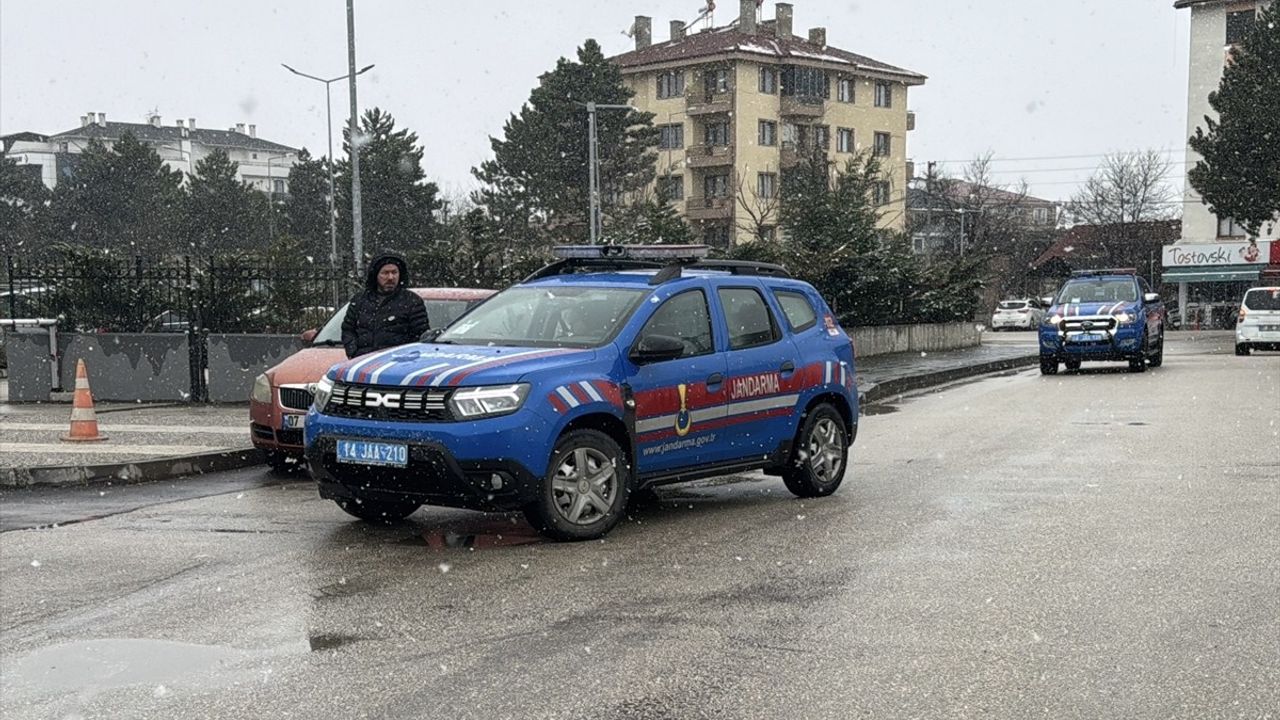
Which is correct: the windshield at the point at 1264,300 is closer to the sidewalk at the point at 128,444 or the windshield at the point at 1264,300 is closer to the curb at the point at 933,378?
the curb at the point at 933,378

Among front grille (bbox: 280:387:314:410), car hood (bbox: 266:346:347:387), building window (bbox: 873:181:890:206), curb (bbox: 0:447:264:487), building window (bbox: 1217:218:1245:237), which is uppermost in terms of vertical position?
building window (bbox: 873:181:890:206)

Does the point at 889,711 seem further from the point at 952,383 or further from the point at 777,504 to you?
the point at 952,383

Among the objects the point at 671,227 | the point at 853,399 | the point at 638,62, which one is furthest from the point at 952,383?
the point at 638,62

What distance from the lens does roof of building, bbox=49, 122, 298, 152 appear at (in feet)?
475

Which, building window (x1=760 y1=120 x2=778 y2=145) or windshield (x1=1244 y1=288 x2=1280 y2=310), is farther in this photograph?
building window (x1=760 y1=120 x2=778 y2=145)

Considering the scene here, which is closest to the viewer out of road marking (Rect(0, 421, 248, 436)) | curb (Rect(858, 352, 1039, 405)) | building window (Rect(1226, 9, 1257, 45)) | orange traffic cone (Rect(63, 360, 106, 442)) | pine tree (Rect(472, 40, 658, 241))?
orange traffic cone (Rect(63, 360, 106, 442))

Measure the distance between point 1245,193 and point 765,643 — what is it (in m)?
52.3

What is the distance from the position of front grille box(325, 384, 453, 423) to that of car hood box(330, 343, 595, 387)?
46 mm

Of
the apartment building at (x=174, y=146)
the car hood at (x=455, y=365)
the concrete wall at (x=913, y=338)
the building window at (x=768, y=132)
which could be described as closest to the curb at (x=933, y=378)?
the concrete wall at (x=913, y=338)

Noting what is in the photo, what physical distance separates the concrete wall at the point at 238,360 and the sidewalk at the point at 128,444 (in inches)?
14.4

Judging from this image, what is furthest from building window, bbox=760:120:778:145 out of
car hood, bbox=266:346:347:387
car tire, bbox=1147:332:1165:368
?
car hood, bbox=266:346:347:387

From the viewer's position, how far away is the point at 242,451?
1250cm

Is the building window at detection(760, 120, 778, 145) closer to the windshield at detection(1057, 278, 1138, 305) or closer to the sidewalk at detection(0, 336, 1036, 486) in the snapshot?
the windshield at detection(1057, 278, 1138, 305)

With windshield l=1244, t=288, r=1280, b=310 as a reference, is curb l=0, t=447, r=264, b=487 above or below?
below
